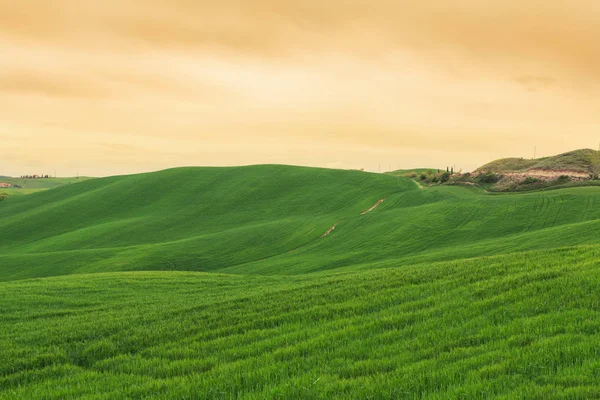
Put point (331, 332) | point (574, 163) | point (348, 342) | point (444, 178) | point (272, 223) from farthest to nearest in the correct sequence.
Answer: point (444, 178), point (574, 163), point (272, 223), point (331, 332), point (348, 342)

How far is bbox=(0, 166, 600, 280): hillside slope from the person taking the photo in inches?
1559

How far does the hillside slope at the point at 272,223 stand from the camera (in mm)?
39594

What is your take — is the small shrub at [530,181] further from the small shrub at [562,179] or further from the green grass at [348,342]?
the green grass at [348,342]

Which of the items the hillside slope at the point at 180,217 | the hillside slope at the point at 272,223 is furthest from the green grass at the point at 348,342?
the hillside slope at the point at 180,217

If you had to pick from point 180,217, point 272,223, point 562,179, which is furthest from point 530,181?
point 180,217

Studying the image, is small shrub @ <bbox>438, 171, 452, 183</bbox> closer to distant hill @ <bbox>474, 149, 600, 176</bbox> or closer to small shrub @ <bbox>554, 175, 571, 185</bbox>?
distant hill @ <bbox>474, 149, 600, 176</bbox>

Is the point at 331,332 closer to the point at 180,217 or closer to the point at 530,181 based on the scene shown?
the point at 530,181

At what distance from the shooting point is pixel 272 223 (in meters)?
57.9

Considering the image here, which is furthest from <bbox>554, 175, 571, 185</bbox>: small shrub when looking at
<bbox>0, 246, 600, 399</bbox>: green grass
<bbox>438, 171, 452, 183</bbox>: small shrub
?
<bbox>0, 246, 600, 399</bbox>: green grass

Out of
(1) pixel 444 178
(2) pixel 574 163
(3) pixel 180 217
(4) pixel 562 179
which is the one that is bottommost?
(3) pixel 180 217

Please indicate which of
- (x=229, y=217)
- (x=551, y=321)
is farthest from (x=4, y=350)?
Result: (x=229, y=217)

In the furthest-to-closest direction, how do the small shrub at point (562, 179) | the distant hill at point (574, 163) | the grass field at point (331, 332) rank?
the distant hill at point (574, 163), the small shrub at point (562, 179), the grass field at point (331, 332)

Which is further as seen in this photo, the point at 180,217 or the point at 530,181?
the point at 180,217

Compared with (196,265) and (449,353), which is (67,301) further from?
(196,265)
